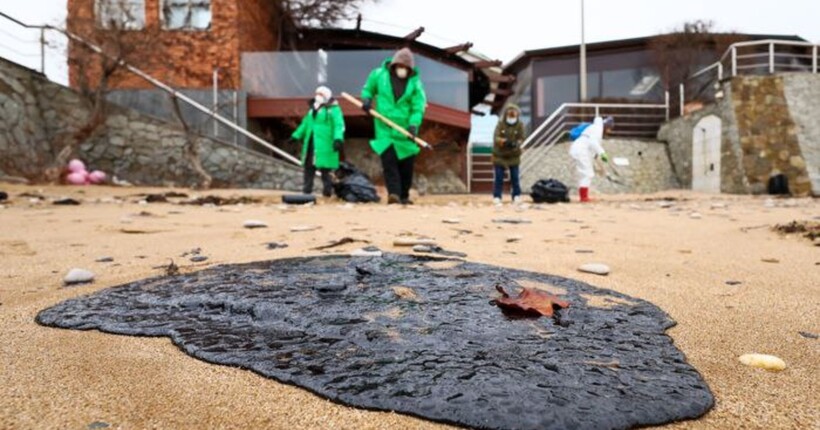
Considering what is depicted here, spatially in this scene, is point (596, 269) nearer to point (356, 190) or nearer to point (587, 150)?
point (356, 190)

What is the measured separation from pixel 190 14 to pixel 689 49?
14563 mm

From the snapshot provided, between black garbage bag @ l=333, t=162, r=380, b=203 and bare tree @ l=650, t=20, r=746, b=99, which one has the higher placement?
bare tree @ l=650, t=20, r=746, b=99

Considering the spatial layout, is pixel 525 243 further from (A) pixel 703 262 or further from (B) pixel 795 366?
(B) pixel 795 366

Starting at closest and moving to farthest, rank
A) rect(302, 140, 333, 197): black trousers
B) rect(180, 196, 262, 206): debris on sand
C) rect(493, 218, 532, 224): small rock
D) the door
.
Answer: rect(493, 218, 532, 224): small rock < rect(180, 196, 262, 206): debris on sand < rect(302, 140, 333, 197): black trousers < the door

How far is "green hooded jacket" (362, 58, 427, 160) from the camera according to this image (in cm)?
617

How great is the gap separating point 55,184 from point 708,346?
9597 mm

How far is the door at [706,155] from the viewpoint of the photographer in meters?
12.0

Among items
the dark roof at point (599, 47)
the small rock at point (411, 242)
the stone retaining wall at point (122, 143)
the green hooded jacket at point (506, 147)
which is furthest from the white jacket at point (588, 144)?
the dark roof at point (599, 47)

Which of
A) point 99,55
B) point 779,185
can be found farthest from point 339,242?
point 779,185

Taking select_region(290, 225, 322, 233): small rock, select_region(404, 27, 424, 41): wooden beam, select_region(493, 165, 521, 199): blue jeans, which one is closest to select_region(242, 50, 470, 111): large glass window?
select_region(404, 27, 424, 41): wooden beam

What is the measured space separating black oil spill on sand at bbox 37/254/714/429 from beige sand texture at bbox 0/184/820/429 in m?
0.05

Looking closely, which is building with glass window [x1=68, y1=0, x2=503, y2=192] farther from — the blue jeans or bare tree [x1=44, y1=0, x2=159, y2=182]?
the blue jeans

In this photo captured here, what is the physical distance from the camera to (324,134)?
24.7 ft

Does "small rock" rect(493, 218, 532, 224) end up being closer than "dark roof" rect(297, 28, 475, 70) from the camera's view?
Yes
